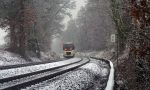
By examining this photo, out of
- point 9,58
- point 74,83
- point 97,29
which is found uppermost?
point 97,29

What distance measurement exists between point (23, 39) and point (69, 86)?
2046 centimetres

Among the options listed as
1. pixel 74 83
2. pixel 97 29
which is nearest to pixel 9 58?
pixel 74 83

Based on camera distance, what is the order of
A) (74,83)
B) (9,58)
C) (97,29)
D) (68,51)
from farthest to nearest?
(97,29), (68,51), (9,58), (74,83)

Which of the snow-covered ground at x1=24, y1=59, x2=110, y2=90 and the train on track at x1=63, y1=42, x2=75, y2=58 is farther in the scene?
the train on track at x1=63, y1=42, x2=75, y2=58

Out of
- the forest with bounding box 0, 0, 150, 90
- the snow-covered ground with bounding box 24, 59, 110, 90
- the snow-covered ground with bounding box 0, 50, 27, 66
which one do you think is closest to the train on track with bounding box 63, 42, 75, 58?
the forest with bounding box 0, 0, 150, 90

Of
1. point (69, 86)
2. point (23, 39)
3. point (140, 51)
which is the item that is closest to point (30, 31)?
point (23, 39)

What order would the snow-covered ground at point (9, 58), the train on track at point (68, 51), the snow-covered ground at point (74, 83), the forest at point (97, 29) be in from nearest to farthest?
the forest at point (97, 29), the snow-covered ground at point (74, 83), the snow-covered ground at point (9, 58), the train on track at point (68, 51)

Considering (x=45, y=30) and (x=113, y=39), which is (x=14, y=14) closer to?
(x=113, y=39)

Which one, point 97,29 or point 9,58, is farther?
point 97,29

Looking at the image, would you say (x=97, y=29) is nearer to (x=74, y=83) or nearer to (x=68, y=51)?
(x=68, y=51)

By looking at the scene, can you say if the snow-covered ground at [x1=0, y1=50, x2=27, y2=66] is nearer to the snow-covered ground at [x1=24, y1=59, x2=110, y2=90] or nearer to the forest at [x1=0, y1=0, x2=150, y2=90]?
the forest at [x1=0, y1=0, x2=150, y2=90]

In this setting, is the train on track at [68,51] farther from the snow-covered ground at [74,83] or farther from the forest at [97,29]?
the snow-covered ground at [74,83]

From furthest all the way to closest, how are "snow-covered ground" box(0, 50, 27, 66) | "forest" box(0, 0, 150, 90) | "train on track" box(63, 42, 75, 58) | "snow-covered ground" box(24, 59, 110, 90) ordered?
"train on track" box(63, 42, 75, 58), "snow-covered ground" box(0, 50, 27, 66), "snow-covered ground" box(24, 59, 110, 90), "forest" box(0, 0, 150, 90)

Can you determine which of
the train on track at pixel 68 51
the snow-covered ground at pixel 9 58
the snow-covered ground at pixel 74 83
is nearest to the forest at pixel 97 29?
the snow-covered ground at pixel 74 83
